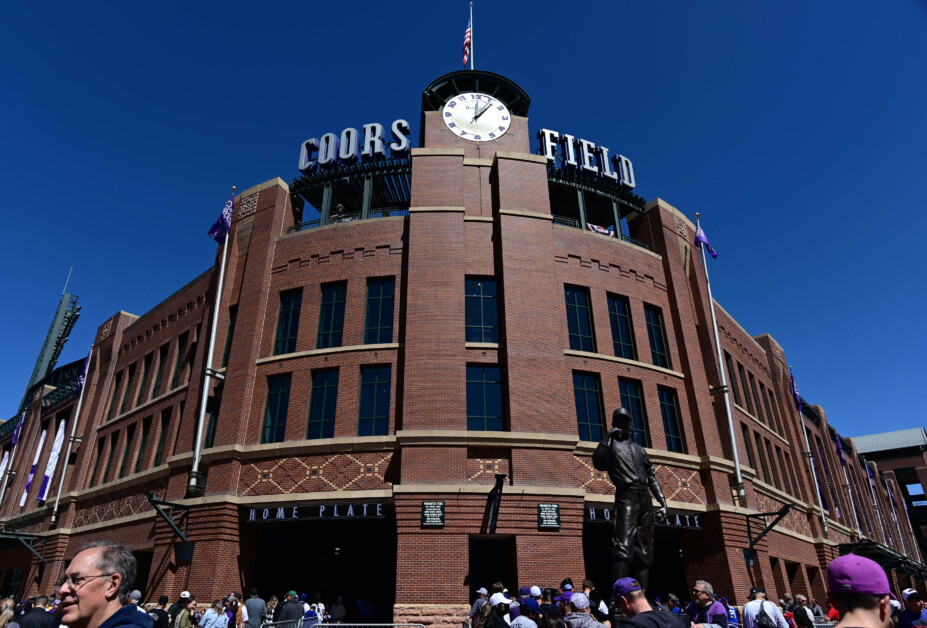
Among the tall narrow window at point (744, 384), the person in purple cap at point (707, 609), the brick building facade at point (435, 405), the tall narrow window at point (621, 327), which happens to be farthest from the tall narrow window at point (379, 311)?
the tall narrow window at point (744, 384)

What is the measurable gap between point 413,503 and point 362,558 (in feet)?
24.2

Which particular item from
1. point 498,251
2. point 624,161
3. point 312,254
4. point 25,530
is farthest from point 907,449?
point 25,530

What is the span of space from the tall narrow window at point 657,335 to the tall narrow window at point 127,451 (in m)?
24.7

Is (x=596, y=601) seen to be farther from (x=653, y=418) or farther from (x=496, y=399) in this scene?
(x=653, y=418)

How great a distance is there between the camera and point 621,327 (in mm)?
24562

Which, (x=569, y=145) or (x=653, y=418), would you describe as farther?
(x=569, y=145)

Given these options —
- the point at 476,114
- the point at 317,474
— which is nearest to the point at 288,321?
the point at 317,474

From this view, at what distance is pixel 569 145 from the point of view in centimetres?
2867

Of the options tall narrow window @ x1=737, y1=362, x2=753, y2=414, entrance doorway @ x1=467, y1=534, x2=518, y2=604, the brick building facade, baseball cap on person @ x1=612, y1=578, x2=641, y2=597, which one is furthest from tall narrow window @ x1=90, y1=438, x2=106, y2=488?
tall narrow window @ x1=737, y1=362, x2=753, y2=414

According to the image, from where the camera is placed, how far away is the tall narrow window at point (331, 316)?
22797 millimetres

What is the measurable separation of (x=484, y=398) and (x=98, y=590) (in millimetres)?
17632

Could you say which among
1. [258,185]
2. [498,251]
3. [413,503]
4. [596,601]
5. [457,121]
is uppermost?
[457,121]

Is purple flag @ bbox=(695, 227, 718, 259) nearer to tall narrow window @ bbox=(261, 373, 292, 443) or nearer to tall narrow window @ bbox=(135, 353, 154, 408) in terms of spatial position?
tall narrow window @ bbox=(261, 373, 292, 443)

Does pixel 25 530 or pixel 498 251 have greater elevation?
pixel 498 251
